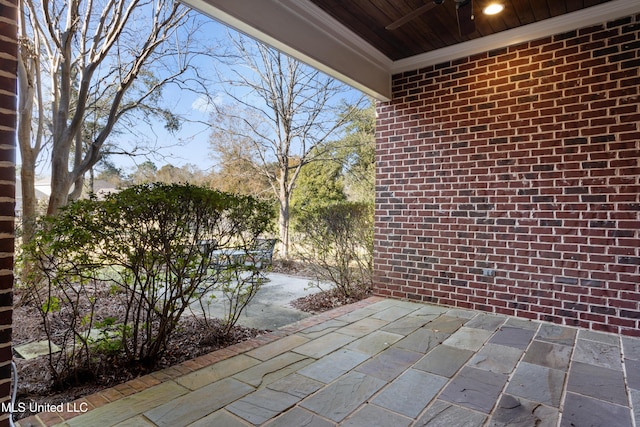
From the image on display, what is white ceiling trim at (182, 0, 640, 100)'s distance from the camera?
267 centimetres

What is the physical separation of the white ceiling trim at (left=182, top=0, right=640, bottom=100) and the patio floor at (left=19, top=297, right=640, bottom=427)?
2.57 m

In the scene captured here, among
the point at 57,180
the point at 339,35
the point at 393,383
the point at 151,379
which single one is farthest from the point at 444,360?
the point at 57,180

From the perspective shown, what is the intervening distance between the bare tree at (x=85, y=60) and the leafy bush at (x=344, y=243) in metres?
3.68

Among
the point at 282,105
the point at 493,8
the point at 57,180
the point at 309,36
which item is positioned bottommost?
the point at 57,180

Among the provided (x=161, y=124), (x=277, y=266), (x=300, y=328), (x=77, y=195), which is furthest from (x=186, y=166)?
(x=300, y=328)

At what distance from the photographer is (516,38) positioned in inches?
135

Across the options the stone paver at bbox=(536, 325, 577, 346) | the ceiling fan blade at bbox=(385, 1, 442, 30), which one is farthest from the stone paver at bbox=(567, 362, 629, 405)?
the ceiling fan blade at bbox=(385, 1, 442, 30)

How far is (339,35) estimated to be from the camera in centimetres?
344

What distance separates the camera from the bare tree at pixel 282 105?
27.3ft

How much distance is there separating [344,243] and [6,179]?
3.97m

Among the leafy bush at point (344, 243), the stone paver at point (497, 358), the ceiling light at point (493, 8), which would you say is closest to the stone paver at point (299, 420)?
the stone paver at point (497, 358)

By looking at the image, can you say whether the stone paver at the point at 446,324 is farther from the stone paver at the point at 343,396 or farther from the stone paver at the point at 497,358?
the stone paver at the point at 343,396

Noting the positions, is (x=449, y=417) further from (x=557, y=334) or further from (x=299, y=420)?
(x=557, y=334)

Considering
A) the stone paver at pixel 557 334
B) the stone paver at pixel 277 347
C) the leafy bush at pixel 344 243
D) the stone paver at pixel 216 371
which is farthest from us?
the leafy bush at pixel 344 243
